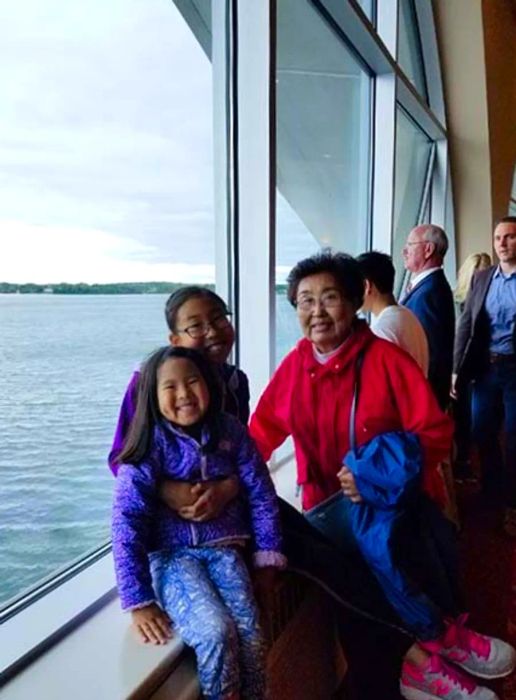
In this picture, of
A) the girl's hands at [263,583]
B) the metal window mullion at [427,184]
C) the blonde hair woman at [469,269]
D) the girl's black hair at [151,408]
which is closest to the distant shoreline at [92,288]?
the girl's black hair at [151,408]

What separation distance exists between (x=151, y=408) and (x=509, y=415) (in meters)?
2.76

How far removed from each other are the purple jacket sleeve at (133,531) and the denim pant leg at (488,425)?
2767mm

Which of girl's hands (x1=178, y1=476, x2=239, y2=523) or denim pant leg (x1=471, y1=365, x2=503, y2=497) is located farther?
denim pant leg (x1=471, y1=365, x2=503, y2=497)

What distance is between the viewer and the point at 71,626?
1.36 meters

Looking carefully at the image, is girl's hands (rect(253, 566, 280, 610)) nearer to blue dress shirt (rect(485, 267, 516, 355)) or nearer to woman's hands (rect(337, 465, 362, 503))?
woman's hands (rect(337, 465, 362, 503))

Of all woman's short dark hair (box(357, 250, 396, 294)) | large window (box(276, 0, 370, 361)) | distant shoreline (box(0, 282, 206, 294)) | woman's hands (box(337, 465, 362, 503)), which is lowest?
woman's hands (box(337, 465, 362, 503))

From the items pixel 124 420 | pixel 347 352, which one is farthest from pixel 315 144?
pixel 124 420

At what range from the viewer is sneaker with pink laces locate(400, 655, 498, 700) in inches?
71.1

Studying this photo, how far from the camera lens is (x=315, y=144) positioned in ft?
11.9

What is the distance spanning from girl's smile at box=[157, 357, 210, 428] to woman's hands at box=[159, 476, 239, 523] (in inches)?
5.3

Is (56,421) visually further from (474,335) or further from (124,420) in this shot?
(474,335)

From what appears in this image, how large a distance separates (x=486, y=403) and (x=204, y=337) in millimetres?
2592

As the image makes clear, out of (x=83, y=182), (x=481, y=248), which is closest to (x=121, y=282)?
(x=83, y=182)

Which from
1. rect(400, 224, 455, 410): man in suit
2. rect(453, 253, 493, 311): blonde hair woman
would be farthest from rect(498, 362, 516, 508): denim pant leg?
rect(453, 253, 493, 311): blonde hair woman
